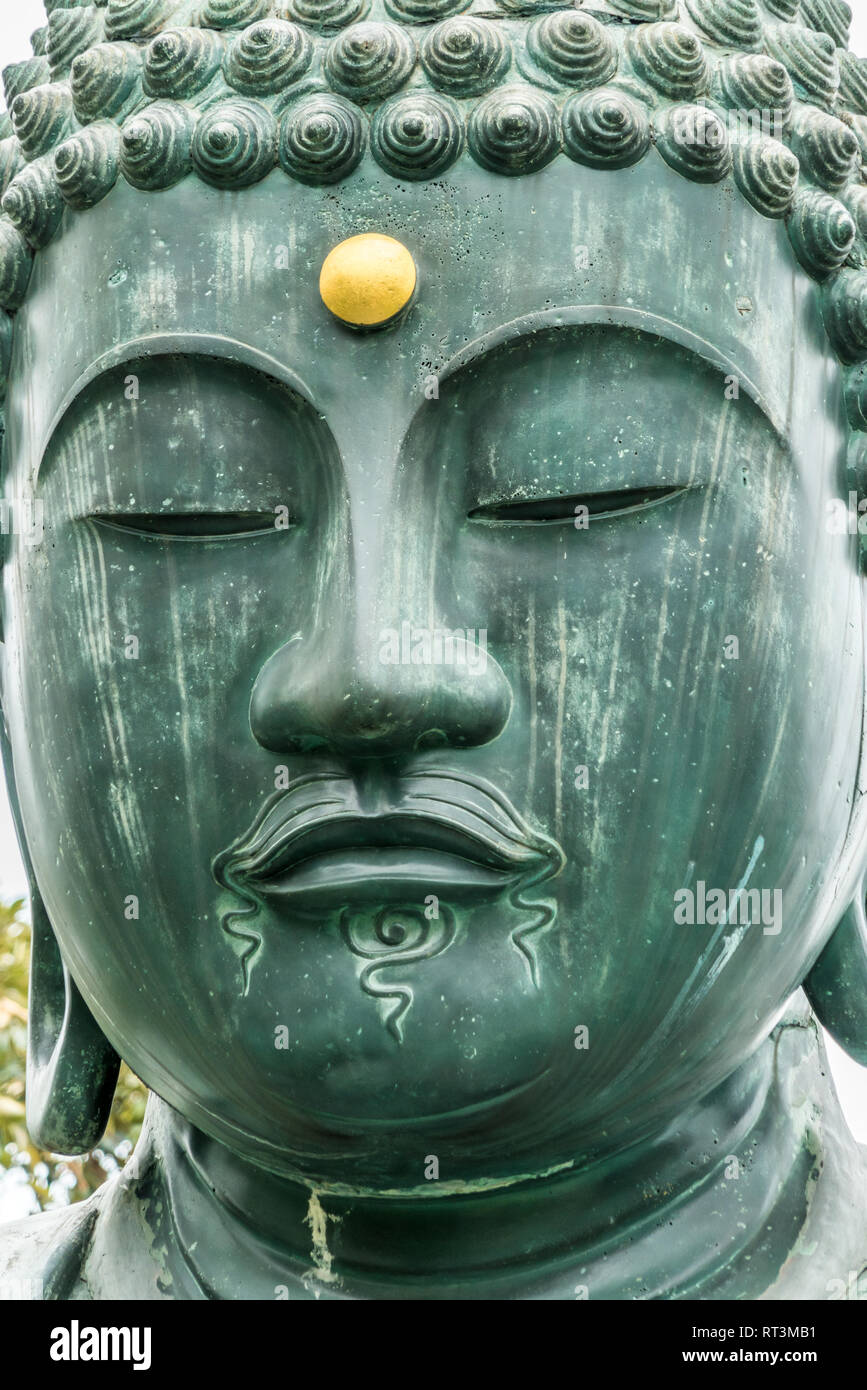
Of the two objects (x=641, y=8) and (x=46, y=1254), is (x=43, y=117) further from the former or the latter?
(x=46, y=1254)

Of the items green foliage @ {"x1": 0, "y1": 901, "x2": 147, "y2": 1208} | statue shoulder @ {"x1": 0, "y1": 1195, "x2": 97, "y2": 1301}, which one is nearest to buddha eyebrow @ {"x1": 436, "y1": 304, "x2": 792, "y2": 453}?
statue shoulder @ {"x1": 0, "y1": 1195, "x2": 97, "y2": 1301}

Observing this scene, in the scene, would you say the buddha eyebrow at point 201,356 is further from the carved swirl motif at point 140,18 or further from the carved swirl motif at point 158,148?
the carved swirl motif at point 140,18

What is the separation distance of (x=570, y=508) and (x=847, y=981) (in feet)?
4.37

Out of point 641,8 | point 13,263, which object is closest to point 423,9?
point 641,8

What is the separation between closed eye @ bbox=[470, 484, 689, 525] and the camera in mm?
4078

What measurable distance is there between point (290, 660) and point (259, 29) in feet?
3.80

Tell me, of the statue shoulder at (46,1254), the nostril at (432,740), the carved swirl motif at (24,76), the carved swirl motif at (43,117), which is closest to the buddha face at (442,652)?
the nostril at (432,740)

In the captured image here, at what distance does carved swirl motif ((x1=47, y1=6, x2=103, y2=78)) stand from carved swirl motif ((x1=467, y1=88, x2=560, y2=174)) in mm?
870

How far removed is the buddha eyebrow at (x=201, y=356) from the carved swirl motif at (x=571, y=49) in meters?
0.73

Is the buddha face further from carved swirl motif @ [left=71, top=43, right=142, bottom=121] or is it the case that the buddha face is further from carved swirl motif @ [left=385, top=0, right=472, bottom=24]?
carved swirl motif @ [left=385, top=0, right=472, bottom=24]

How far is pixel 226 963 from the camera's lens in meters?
4.12

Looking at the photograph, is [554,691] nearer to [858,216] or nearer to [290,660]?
[290,660]

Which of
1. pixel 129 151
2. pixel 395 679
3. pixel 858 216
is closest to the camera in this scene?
pixel 395 679

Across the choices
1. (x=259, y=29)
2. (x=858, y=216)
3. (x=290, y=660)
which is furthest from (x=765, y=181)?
(x=290, y=660)
